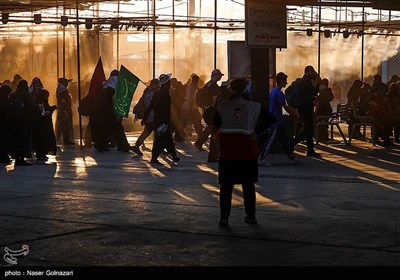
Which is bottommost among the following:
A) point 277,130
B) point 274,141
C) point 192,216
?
point 192,216

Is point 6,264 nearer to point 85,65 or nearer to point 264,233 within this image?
point 264,233

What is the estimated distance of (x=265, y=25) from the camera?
63.6 feet

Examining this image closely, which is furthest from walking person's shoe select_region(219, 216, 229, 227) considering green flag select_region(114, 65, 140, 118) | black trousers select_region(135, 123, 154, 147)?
green flag select_region(114, 65, 140, 118)

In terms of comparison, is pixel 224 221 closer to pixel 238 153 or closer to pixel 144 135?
pixel 238 153

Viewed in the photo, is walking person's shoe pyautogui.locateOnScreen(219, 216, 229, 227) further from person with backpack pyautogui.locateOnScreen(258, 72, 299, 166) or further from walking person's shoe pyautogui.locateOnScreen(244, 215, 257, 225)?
person with backpack pyautogui.locateOnScreen(258, 72, 299, 166)

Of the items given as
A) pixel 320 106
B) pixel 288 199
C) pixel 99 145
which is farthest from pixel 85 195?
pixel 320 106

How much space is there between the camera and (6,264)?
26.7 feet

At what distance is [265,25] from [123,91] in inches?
154

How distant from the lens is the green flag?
71.4 feet

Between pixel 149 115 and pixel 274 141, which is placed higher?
pixel 149 115

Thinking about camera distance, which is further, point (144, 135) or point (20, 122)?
point (144, 135)

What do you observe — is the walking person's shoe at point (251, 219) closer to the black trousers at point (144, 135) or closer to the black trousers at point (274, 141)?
the black trousers at point (274, 141)

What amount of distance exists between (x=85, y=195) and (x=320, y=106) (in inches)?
461

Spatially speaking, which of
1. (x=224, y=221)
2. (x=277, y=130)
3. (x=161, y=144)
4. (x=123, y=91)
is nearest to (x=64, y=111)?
(x=123, y=91)
